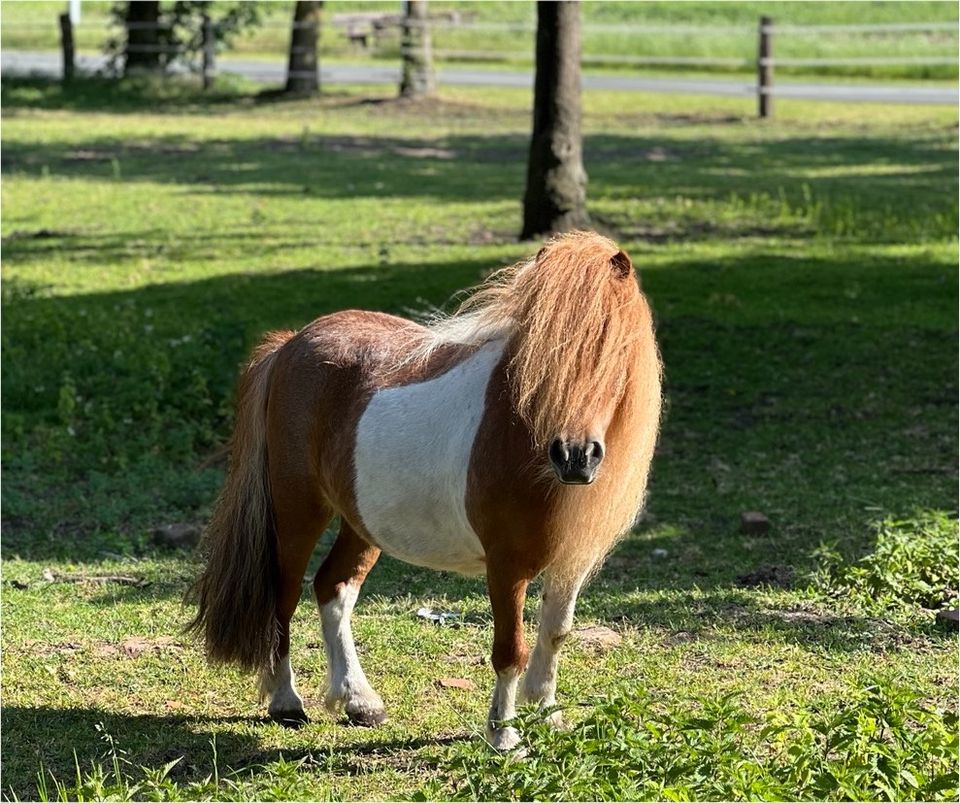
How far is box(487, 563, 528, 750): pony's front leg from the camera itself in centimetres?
455

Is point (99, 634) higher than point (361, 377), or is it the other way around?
point (361, 377)

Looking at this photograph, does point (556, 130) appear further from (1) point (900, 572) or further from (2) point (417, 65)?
(2) point (417, 65)

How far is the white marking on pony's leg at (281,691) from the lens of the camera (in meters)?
5.19

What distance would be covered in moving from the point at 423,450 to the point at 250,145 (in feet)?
58.3

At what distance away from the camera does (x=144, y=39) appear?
29219mm

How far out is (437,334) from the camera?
4.96 metres

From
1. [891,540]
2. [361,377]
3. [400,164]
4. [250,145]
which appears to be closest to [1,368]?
[361,377]

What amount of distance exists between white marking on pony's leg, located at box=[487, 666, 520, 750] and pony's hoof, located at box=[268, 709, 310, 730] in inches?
34.5

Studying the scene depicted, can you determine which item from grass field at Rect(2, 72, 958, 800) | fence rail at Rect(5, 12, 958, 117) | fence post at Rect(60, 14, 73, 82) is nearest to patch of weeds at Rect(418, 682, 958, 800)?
grass field at Rect(2, 72, 958, 800)

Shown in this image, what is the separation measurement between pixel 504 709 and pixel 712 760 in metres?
0.85

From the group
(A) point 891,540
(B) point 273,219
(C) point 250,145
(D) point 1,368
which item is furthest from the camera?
(C) point 250,145

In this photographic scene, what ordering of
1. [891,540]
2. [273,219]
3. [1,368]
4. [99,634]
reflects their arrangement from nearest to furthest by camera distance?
[99,634] < [891,540] < [1,368] < [273,219]

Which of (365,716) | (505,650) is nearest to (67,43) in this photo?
(365,716)

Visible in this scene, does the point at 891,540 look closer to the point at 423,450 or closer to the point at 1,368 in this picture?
the point at 423,450
